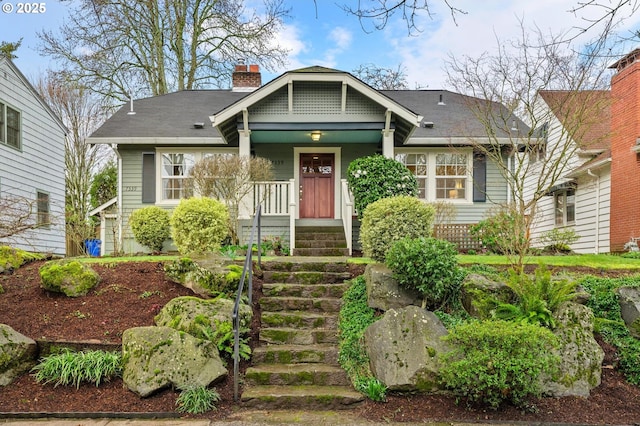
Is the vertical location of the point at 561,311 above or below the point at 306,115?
below

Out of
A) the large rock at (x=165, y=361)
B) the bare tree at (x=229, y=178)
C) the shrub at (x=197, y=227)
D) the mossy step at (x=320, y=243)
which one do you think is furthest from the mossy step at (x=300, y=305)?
the mossy step at (x=320, y=243)

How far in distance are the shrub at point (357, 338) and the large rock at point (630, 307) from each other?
302cm

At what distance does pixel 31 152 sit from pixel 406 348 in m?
12.8

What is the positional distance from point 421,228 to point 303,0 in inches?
172

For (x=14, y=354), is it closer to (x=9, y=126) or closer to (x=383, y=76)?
(x=9, y=126)

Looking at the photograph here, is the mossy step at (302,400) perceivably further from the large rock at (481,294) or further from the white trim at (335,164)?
the white trim at (335,164)

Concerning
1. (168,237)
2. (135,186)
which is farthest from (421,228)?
(135,186)

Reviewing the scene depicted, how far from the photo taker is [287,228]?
11586mm

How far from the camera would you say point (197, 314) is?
17.7 feet

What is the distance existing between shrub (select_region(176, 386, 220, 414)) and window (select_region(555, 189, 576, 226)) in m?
13.5

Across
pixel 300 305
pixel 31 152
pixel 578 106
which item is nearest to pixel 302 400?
pixel 300 305

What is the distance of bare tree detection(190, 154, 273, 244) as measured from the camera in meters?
10.1

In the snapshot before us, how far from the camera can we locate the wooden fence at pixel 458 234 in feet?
37.2

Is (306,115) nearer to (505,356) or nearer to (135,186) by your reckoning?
(135,186)
